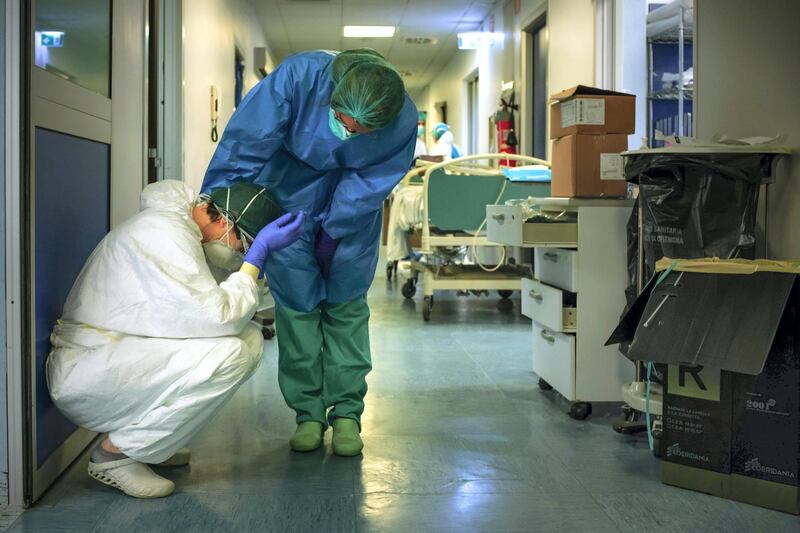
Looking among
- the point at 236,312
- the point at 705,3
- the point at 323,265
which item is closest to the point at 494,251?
the point at 705,3

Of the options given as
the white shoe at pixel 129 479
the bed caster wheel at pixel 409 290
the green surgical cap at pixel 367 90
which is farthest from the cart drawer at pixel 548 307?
the bed caster wheel at pixel 409 290

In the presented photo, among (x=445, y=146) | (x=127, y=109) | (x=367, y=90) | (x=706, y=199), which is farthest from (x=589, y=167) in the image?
(x=445, y=146)

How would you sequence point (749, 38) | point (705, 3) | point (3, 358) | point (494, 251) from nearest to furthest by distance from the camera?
point (3, 358) → point (749, 38) → point (705, 3) → point (494, 251)

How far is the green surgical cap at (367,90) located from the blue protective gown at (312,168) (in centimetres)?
10

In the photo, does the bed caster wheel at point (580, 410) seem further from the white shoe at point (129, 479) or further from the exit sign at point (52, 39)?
the exit sign at point (52, 39)

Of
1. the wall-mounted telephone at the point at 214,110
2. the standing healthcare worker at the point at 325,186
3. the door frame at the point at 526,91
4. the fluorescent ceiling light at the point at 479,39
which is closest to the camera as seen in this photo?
the standing healthcare worker at the point at 325,186

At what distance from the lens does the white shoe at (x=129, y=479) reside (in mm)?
1929

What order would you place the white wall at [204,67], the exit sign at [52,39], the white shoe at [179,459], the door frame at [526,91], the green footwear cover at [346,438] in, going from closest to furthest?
the exit sign at [52,39] < the white shoe at [179,459] < the green footwear cover at [346,438] < the white wall at [204,67] < the door frame at [526,91]

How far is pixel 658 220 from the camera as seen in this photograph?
232 cm

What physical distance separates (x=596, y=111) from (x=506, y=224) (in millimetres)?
A: 504

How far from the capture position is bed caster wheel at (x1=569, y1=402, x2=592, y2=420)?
2.71 m

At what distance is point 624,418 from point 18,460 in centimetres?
178

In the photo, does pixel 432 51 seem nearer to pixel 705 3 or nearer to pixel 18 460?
pixel 705 3

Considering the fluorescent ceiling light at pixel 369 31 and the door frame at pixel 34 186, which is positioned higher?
the fluorescent ceiling light at pixel 369 31
